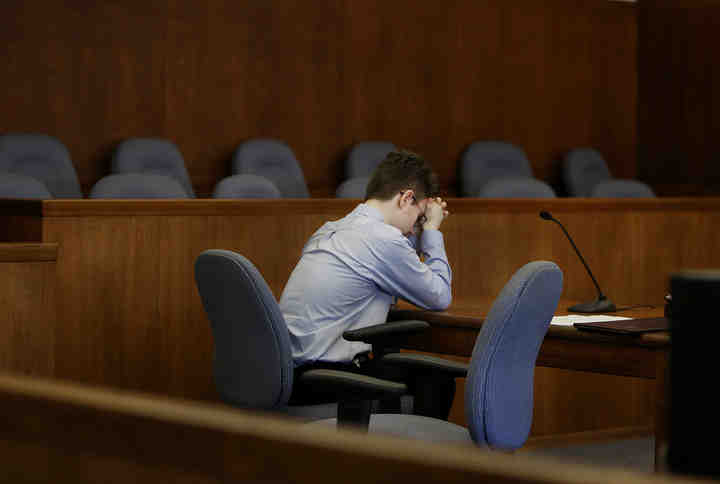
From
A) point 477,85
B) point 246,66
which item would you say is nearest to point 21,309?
point 246,66

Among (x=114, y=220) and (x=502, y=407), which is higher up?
(x=114, y=220)

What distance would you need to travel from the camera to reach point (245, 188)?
5215 millimetres

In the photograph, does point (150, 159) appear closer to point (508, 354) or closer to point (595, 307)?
point (595, 307)

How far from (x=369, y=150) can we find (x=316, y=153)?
40 centimetres

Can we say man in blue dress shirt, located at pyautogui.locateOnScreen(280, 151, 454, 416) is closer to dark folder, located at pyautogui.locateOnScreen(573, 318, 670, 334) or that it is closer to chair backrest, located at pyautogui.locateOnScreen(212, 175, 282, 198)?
dark folder, located at pyautogui.locateOnScreen(573, 318, 670, 334)

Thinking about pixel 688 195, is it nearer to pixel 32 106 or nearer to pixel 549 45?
pixel 549 45

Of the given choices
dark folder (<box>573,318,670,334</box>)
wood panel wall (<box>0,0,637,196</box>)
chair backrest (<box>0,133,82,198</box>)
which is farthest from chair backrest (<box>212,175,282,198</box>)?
dark folder (<box>573,318,670,334</box>)

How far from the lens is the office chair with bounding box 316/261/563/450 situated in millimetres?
2270

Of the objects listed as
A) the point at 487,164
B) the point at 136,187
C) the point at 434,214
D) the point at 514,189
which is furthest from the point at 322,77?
the point at 434,214

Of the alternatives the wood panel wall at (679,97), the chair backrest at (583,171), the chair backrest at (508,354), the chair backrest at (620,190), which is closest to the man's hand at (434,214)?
the chair backrest at (508,354)

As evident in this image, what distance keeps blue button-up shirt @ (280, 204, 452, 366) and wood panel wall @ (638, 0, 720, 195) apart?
5.32 metres

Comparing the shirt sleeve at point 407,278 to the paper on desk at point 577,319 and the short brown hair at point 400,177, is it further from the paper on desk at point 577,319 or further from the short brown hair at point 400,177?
the paper on desk at point 577,319

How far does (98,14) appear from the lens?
6320mm

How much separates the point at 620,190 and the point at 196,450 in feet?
19.9
